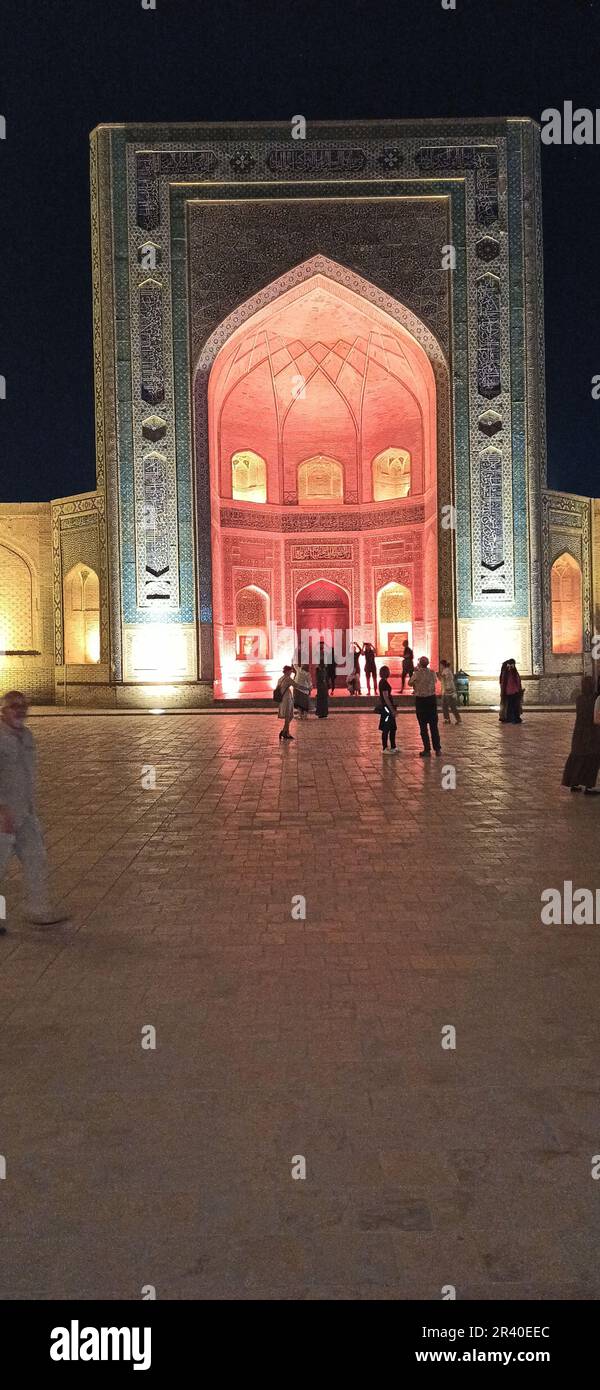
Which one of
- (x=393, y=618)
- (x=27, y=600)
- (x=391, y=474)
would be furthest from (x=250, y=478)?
(x=27, y=600)

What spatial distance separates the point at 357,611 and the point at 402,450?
4250 mm

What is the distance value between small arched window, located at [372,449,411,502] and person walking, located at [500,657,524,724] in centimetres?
1106

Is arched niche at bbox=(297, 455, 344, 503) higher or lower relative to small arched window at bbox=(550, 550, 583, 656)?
higher

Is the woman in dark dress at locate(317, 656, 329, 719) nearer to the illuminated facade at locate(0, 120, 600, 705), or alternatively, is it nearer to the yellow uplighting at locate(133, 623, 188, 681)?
the illuminated facade at locate(0, 120, 600, 705)

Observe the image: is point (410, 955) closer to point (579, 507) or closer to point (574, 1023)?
point (574, 1023)

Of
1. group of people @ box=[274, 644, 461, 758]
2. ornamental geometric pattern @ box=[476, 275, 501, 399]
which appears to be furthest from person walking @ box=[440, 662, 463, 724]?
ornamental geometric pattern @ box=[476, 275, 501, 399]

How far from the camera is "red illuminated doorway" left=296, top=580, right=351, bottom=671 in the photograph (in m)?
24.7

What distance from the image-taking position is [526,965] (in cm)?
336

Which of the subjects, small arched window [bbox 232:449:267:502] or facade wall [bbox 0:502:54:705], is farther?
small arched window [bbox 232:449:267:502]


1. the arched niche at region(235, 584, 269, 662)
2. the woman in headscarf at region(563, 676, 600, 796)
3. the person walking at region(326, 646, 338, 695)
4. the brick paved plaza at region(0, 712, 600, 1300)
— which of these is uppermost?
the arched niche at region(235, 584, 269, 662)

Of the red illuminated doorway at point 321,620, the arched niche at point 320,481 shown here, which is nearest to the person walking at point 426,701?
the red illuminated doorway at point 321,620

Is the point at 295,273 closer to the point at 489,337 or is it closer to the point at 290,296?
the point at 290,296

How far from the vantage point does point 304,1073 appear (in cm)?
253

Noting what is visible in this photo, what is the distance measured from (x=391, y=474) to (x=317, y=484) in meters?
1.96
